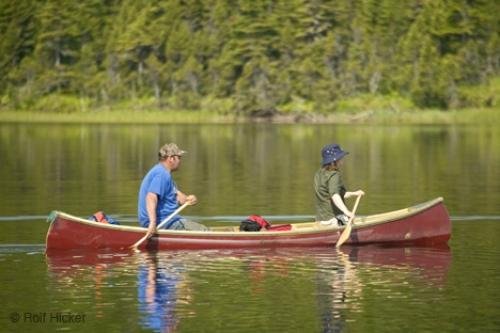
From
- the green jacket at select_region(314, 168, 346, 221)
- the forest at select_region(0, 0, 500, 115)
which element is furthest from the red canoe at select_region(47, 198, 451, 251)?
the forest at select_region(0, 0, 500, 115)

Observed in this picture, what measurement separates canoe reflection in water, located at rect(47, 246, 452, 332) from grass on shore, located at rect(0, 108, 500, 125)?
308 feet

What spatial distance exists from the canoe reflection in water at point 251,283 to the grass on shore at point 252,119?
94.0 meters

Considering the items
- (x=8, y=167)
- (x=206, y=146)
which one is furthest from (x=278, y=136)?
Result: (x=8, y=167)

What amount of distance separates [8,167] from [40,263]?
29.9m

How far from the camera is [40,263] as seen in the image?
81.1ft

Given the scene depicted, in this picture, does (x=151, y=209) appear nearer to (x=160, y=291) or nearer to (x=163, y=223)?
(x=163, y=223)

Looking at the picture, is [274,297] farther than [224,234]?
No

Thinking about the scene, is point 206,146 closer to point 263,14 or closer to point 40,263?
point 40,263

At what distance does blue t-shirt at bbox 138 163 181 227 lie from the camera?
25359 mm

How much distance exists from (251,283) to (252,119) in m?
109

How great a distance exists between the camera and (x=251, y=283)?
22.4 m

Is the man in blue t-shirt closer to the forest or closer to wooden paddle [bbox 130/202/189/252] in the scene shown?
wooden paddle [bbox 130/202/189/252]

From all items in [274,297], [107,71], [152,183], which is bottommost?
[274,297]

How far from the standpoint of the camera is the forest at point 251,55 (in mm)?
133750
